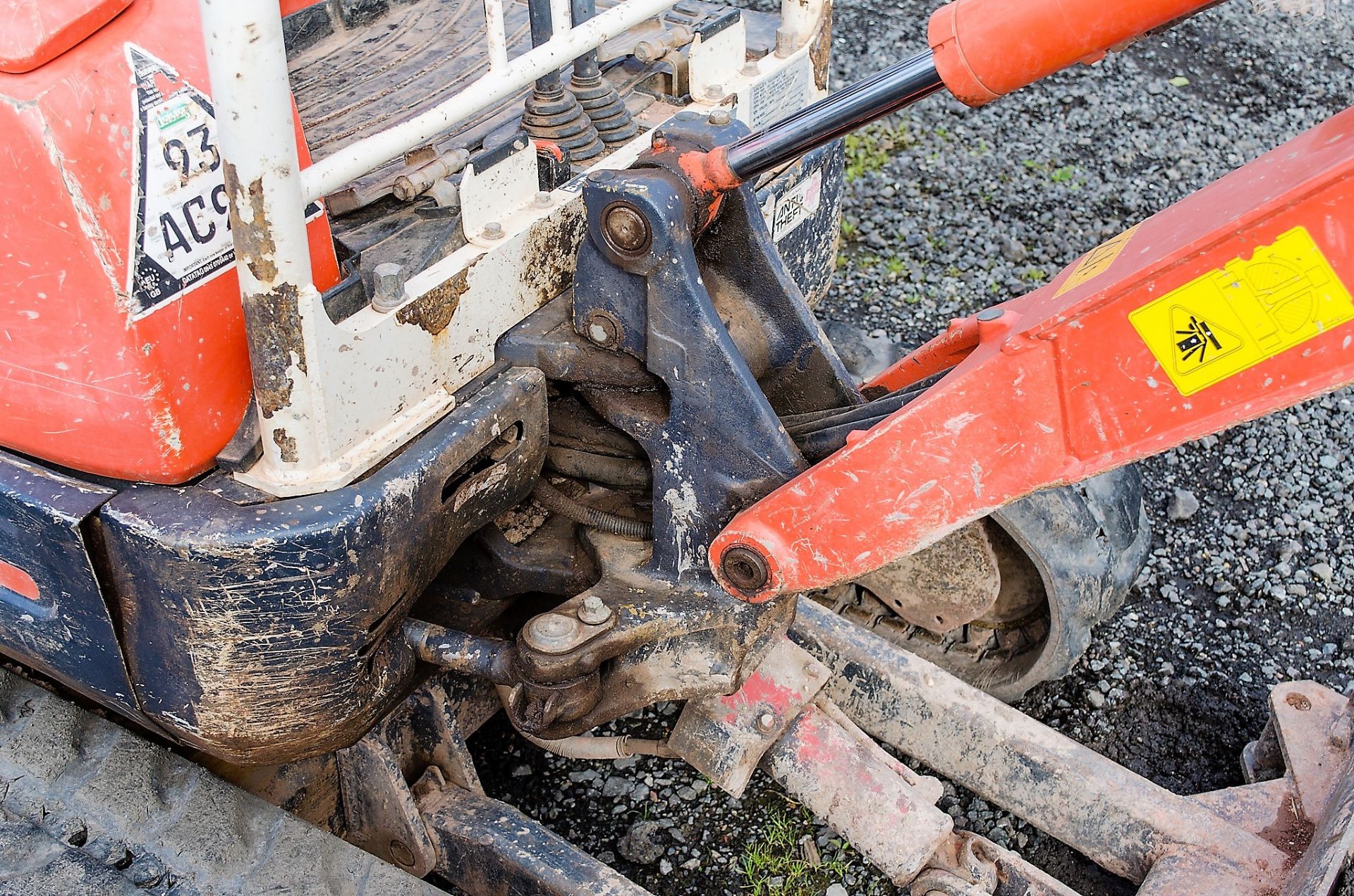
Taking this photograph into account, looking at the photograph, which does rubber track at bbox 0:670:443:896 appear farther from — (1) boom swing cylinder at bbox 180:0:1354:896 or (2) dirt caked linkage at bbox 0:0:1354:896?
(1) boom swing cylinder at bbox 180:0:1354:896

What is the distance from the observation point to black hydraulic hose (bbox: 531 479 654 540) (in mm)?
2156

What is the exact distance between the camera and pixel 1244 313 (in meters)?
1.40

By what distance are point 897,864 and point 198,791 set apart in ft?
3.86

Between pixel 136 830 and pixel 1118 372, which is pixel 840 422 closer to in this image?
pixel 1118 372

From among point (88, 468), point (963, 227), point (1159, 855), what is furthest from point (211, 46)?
point (963, 227)

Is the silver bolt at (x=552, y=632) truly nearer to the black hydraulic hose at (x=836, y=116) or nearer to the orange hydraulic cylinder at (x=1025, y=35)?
the black hydraulic hose at (x=836, y=116)

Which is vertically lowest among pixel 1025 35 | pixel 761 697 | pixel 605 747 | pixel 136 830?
pixel 605 747

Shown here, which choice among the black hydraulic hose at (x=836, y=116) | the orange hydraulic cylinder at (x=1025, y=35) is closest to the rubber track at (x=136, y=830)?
the black hydraulic hose at (x=836, y=116)

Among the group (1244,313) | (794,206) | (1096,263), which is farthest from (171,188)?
(794,206)

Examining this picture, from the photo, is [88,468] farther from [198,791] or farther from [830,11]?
[830,11]

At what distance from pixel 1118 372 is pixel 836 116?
51 centimetres

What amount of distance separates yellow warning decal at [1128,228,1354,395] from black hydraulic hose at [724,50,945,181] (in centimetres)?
39

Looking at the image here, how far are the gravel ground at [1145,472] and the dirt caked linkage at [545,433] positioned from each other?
353mm

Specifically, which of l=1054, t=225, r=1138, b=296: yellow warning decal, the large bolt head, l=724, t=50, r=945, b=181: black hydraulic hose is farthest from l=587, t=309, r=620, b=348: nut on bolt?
l=1054, t=225, r=1138, b=296: yellow warning decal
